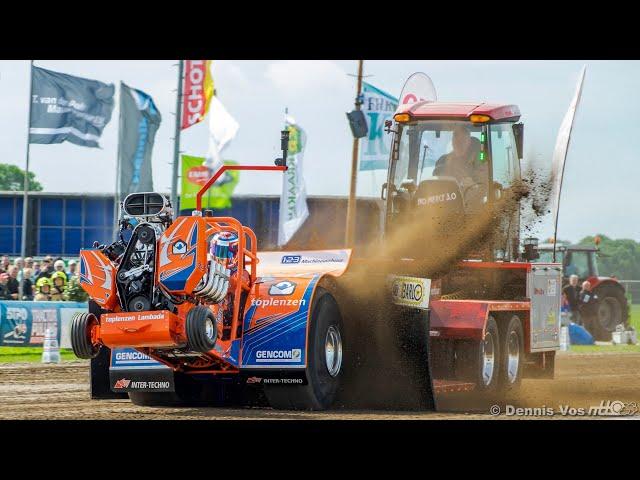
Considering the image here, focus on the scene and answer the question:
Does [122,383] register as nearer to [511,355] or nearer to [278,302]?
[278,302]

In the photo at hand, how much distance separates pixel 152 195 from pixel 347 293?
2238 mm

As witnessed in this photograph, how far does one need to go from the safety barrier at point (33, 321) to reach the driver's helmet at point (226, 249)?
9627 millimetres

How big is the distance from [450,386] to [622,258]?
908 inches

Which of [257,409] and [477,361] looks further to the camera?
[477,361]

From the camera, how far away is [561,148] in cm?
1324

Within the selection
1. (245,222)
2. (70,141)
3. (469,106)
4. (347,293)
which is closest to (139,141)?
(70,141)

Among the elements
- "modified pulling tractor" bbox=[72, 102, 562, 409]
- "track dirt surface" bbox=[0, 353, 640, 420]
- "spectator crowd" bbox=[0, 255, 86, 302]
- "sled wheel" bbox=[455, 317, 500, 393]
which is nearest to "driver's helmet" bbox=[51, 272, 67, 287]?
"spectator crowd" bbox=[0, 255, 86, 302]

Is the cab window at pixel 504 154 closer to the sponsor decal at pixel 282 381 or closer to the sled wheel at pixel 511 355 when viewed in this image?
the sled wheel at pixel 511 355

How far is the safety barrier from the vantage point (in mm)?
18516

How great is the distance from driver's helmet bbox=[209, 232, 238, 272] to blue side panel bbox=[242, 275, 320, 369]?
1.77ft

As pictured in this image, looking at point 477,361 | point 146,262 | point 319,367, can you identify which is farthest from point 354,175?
point 146,262

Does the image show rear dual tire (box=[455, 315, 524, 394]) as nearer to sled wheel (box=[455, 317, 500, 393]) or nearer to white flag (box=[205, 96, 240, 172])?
sled wheel (box=[455, 317, 500, 393])

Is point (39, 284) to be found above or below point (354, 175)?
below

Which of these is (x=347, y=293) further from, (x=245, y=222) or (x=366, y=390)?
(x=245, y=222)
